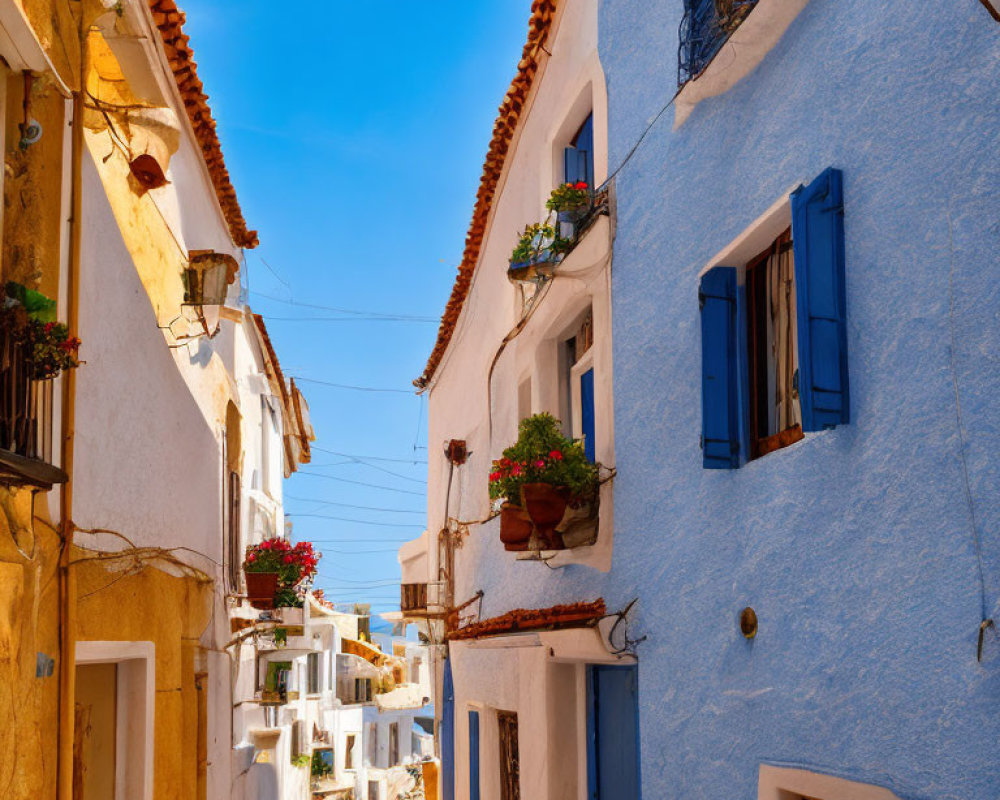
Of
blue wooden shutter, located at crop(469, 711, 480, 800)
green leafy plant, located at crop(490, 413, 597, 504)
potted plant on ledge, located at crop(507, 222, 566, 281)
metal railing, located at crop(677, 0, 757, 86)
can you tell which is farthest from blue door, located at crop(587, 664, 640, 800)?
blue wooden shutter, located at crop(469, 711, 480, 800)

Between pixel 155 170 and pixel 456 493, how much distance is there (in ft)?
26.4

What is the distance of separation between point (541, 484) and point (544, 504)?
16 centimetres

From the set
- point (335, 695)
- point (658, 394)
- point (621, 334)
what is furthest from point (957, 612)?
point (335, 695)

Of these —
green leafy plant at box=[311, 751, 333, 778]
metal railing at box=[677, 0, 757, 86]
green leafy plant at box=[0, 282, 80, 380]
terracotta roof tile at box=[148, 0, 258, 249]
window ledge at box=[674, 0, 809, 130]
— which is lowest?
green leafy plant at box=[311, 751, 333, 778]

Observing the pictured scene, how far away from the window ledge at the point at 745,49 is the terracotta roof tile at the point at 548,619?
3673mm

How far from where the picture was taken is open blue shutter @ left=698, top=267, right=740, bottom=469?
21.5ft

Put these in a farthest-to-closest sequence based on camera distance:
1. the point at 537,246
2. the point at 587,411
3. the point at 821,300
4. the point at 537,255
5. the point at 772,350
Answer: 1. the point at 587,411
2. the point at 537,246
3. the point at 537,255
4. the point at 772,350
5. the point at 821,300

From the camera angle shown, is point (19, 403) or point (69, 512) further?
point (69, 512)

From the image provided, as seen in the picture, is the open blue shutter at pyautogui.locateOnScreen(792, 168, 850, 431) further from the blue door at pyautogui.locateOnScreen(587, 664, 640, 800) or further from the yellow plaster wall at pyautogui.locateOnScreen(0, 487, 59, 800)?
the yellow plaster wall at pyautogui.locateOnScreen(0, 487, 59, 800)

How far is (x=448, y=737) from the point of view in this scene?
54.3 feet

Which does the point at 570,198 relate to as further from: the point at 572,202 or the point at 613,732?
the point at 613,732

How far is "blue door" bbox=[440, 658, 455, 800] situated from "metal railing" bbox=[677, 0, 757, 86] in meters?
10.4

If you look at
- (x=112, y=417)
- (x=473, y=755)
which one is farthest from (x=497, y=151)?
(x=473, y=755)

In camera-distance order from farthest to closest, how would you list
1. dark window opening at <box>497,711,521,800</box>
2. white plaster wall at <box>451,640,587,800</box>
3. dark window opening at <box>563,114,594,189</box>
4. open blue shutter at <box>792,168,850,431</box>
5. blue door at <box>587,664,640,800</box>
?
dark window opening at <box>497,711,521,800</box> → dark window opening at <box>563,114,594,189</box> → white plaster wall at <box>451,640,587,800</box> → blue door at <box>587,664,640,800</box> → open blue shutter at <box>792,168,850,431</box>
